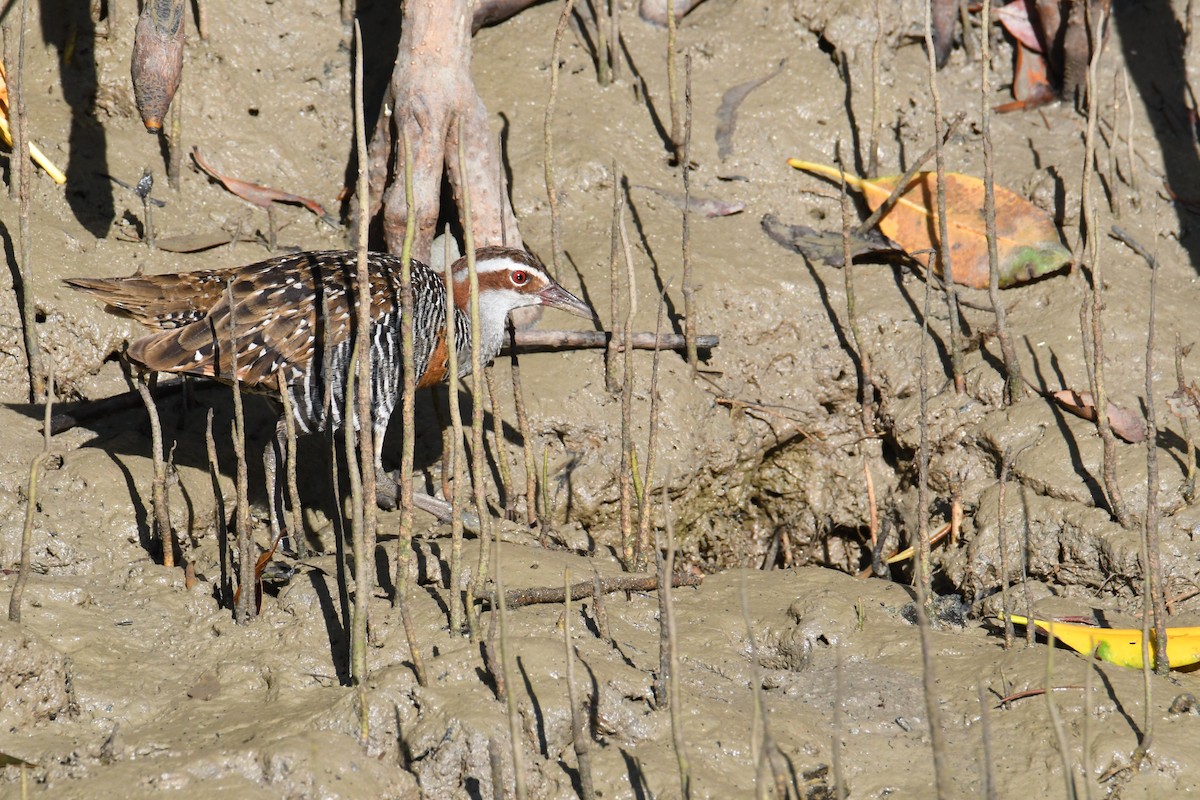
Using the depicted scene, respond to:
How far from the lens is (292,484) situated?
14.5 feet

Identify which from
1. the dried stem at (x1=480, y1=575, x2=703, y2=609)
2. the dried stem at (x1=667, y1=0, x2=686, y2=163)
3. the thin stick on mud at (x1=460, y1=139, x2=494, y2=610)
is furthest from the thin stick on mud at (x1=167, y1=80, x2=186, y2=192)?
the dried stem at (x1=480, y1=575, x2=703, y2=609)

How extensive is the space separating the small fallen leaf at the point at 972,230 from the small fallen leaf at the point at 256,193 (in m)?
2.92

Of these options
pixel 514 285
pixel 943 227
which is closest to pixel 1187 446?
pixel 943 227

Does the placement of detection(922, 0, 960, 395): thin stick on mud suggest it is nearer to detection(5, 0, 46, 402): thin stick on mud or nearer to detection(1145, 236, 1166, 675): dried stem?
detection(1145, 236, 1166, 675): dried stem

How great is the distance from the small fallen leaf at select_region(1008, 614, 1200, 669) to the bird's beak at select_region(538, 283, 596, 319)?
2.38 metres

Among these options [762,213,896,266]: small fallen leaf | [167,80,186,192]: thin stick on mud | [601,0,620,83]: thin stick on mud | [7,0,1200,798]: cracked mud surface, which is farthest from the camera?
[601,0,620,83]: thin stick on mud

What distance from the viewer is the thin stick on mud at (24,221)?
4664mm

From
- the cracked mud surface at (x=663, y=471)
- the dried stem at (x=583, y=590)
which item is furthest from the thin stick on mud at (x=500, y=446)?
the dried stem at (x=583, y=590)

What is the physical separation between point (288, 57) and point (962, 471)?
4189 millimetres

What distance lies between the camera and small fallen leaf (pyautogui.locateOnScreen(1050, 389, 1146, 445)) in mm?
5148

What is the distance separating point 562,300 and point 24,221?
2.29m

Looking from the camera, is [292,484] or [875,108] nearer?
[292,484]

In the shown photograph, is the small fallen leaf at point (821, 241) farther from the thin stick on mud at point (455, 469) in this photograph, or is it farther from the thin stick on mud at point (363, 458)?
the thin stick on mud at point (363, 458)

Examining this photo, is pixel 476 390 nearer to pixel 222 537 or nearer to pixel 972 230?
pixel 222 537
